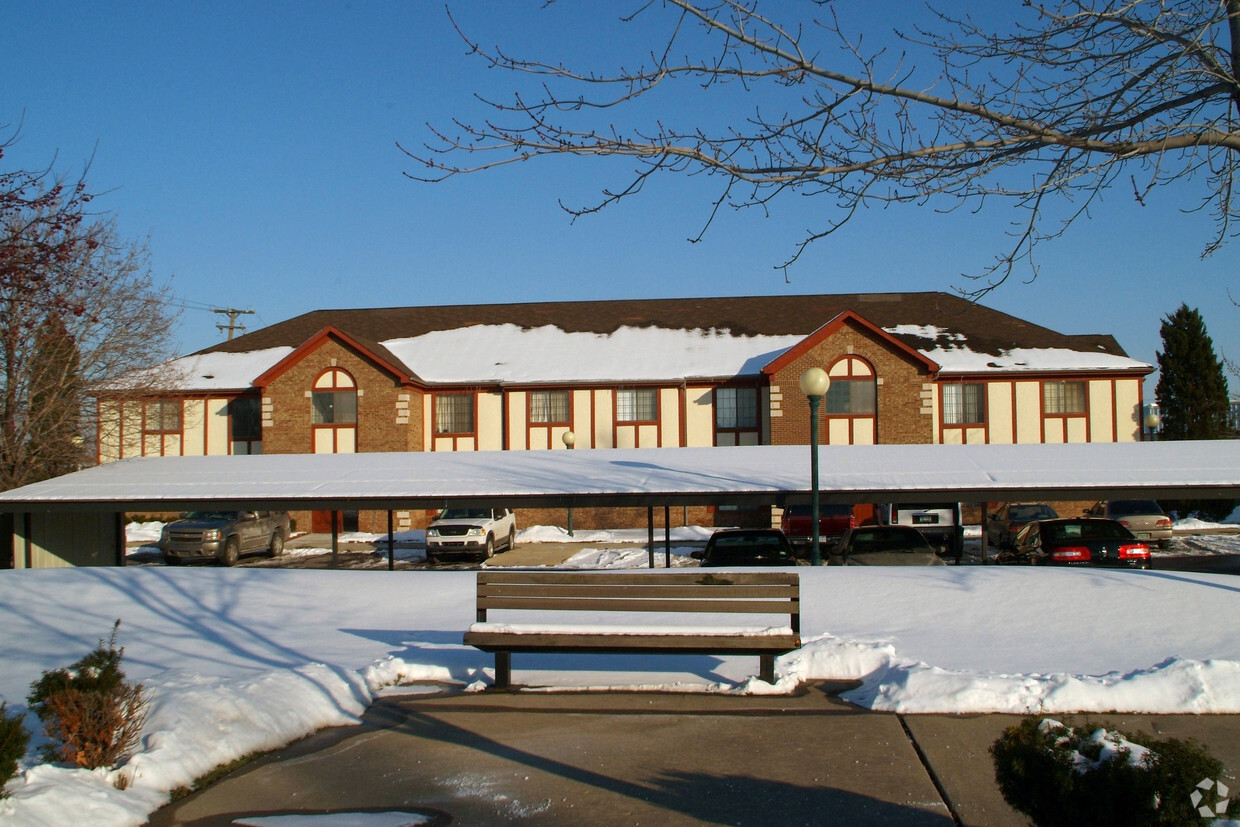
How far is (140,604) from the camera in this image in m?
12.5

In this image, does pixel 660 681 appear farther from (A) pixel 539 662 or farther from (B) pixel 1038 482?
(B) pixel 1038 482

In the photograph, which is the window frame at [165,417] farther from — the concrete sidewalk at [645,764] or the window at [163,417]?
the concrete sidewalk at [645,764]

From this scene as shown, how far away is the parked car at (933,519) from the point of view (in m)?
25.5

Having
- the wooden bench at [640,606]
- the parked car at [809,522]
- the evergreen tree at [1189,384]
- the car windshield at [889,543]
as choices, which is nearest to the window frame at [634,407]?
the parked car at [809,522]

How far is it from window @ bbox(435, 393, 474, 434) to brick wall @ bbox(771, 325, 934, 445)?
11.1 meters

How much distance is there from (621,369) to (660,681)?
28625mm

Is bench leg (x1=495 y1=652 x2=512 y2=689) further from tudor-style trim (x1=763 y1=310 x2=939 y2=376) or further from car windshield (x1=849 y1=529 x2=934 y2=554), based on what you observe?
tudor-style trim (x1=763 y1=310 x2=939 y2=376)

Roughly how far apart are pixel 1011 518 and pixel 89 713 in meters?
28.2

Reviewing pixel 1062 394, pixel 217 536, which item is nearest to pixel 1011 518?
pixel 1062 394

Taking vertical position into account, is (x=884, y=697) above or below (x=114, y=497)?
below

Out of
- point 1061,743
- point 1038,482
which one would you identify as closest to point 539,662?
point 1061,743

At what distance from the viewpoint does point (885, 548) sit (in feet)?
56.5

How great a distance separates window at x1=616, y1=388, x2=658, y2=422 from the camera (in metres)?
36.2

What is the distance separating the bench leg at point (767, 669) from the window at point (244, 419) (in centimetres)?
3284
